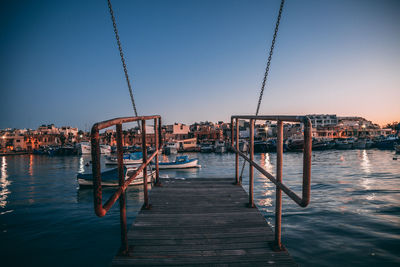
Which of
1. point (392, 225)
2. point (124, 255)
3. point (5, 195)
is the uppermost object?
point (124, 255)

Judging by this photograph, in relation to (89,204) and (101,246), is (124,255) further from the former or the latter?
(89,204)

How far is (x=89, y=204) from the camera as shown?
13156 millimetres

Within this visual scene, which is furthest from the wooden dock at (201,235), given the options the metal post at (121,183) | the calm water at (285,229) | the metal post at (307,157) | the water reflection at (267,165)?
the water reflection at (267,165)

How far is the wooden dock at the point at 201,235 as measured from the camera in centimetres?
265

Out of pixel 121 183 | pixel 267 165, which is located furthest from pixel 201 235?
pixel 267 165

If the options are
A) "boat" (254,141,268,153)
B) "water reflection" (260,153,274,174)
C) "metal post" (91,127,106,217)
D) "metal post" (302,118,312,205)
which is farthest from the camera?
"boat" (254,141,268,153)

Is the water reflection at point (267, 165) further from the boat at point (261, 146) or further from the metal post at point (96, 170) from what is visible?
the metal post at point (96, 170)

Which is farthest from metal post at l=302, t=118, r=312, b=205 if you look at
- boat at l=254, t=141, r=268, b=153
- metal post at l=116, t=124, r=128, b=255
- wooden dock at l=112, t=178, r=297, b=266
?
boat at l=254, t=141, r=268, b=153

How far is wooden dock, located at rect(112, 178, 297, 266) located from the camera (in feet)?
8.71

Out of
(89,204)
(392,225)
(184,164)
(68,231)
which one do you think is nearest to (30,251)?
(68,231)

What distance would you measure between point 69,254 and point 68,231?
7.34 feet

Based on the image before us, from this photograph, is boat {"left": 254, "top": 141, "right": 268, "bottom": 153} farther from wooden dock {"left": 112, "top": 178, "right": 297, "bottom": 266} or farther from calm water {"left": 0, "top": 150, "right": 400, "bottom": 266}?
wooden dock {"left": 112, "top": 178, "right": 297, "bottom": 266}

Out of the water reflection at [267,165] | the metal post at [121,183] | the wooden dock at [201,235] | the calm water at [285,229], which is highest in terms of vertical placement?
the metal post at [121,183]

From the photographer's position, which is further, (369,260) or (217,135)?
(217,135)
